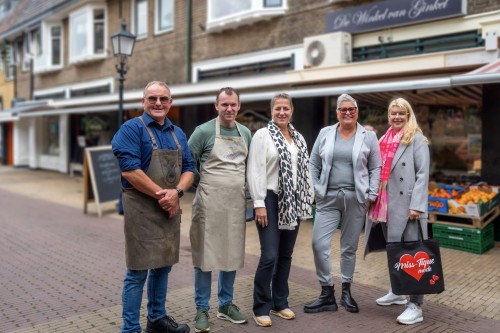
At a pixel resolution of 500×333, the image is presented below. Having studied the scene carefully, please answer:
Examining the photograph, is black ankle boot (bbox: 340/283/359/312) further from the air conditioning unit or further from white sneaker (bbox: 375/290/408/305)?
the air conditioning unit

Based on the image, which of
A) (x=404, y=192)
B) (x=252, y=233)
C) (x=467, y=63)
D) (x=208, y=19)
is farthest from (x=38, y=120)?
(x=404, y=192)

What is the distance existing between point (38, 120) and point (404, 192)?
20311mm

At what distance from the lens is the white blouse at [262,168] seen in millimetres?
3828

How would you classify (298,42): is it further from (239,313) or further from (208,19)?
(239,313)

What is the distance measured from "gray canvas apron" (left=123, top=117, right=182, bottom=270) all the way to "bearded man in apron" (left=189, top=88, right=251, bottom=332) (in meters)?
0.31

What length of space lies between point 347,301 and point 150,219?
6.50 feet

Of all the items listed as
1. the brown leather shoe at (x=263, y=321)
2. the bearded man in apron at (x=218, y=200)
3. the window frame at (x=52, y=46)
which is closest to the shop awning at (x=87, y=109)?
the window frame at (x=52, y=46)

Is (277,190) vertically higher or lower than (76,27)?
lower

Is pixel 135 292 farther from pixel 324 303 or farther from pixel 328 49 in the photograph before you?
pixel 328 49

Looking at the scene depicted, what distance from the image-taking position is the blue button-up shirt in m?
3.36

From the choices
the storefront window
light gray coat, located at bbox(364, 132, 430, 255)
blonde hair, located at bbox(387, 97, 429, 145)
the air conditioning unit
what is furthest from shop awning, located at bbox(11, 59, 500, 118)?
the storefront window

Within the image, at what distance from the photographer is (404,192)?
13.5ft

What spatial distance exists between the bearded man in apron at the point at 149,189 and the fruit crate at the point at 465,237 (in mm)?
4492

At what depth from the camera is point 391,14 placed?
8.80 m
